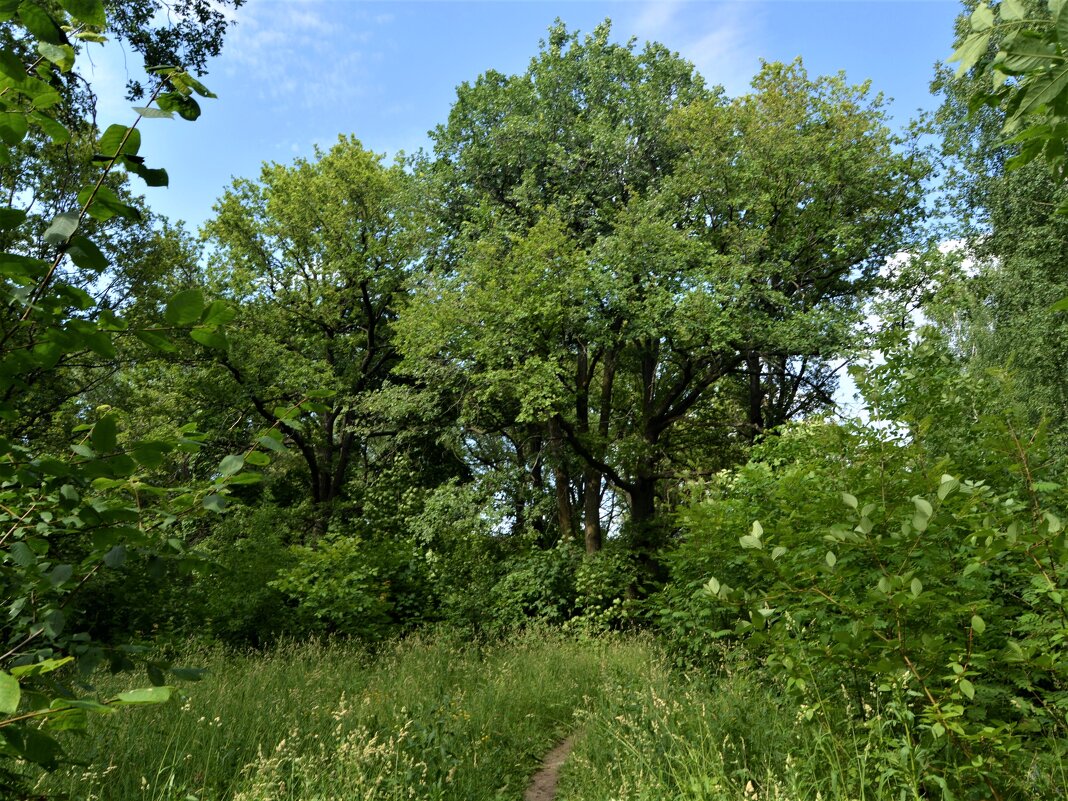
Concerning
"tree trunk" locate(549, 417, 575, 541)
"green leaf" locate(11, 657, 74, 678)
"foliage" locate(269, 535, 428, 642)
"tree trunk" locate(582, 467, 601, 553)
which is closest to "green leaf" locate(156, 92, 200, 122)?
"green leaf" locate(11, 657, 74, 678)

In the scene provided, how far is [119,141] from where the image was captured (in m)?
1.55

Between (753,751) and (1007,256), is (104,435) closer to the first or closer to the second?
(753,751)

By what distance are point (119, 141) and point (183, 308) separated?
44 centimetres

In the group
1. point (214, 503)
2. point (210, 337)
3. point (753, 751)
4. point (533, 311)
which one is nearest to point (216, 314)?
point (210, 337)

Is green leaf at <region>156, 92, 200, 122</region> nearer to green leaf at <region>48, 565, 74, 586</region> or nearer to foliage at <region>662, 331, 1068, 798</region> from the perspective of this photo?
green leaf at <region>48, 565, 74, 586</region>

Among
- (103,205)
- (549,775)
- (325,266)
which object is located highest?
(325,266)

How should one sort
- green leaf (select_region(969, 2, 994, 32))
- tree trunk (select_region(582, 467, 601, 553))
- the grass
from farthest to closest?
tree trunk (select_region(582, 467, 601, 553)), the grass, green leaf (select_region(969, 2, 994, 32))

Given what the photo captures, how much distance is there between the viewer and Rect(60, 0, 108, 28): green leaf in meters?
1.40

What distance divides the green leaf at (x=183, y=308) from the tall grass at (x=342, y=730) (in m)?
2.00

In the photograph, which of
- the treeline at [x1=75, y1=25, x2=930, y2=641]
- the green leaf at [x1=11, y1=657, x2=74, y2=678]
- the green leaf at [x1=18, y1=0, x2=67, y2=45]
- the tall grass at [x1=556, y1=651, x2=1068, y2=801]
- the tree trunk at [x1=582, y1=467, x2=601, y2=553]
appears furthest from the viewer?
the tree trunk at [x1=582, y1=467, x2=601, y2=553]

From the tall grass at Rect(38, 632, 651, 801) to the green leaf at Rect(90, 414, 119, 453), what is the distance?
1.67 meters

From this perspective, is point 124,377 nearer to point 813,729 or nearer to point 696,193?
point 696,193

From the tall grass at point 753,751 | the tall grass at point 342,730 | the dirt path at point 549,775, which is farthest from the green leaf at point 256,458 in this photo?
the dirt path at point 549,775

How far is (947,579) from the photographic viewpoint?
11.7 feet
